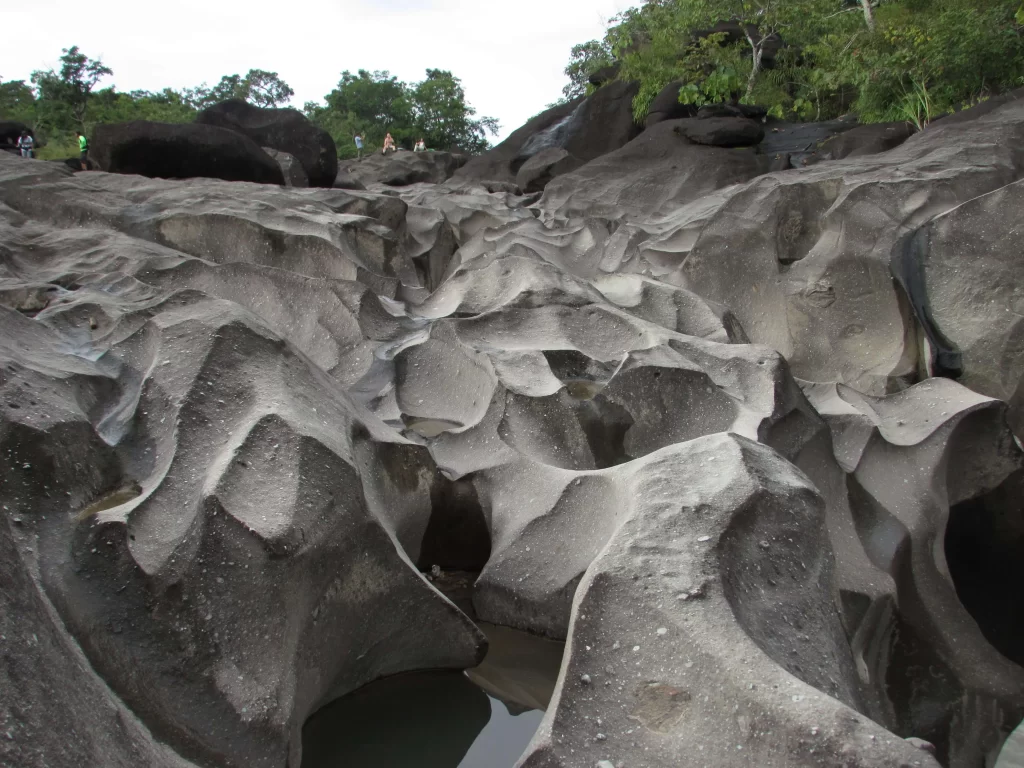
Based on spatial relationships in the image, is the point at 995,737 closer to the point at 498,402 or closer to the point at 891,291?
the point at 498,402

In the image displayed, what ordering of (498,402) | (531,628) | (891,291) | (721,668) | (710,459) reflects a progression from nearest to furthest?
(721,668) → (710,459) → (531,628) → (498,402) → (891,291)

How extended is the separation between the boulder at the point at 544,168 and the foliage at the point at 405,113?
1784 centimetres

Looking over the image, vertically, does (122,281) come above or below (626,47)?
below

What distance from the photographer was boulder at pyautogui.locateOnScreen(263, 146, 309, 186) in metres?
10.6

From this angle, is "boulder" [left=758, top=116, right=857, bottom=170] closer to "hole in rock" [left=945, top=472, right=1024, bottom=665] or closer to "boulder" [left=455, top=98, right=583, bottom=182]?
"boulder" [left=455, top=98, right=583, bottom=182]

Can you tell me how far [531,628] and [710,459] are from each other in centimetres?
83

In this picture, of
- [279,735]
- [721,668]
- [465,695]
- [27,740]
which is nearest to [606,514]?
[465,695]

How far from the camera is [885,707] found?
2682 millimetres

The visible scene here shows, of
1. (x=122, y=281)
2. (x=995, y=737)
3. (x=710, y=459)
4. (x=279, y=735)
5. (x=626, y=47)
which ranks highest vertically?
(x=626, y=47)

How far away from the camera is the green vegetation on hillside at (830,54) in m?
10.6

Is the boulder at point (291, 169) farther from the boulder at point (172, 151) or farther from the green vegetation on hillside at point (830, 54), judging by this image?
the green vegetation on hillside at point (830, 54)

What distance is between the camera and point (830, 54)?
1441cm

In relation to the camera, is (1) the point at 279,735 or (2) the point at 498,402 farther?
(2) the point at 498,402

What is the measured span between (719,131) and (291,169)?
225 inches
